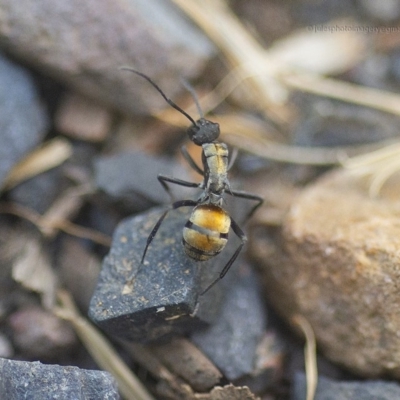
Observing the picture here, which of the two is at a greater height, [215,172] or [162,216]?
[215,172]

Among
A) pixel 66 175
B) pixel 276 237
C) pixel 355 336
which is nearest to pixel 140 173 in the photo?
pixel 66 175

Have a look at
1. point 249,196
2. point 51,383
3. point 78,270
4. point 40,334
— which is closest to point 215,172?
point 249,196

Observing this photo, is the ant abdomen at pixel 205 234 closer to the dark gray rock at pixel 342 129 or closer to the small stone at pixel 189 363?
the small stone at pixel 189 363

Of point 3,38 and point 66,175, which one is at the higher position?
point 3,38

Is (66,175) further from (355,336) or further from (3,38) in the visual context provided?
(355,336)

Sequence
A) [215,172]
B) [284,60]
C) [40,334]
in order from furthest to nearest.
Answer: [284,60] → [215,172] → [40,334]

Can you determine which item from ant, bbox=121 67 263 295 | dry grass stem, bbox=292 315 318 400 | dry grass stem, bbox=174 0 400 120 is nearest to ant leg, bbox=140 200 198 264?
ant, bbox=121 67 263 295

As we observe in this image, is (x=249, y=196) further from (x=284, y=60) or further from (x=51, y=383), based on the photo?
(x=284, y=60)
